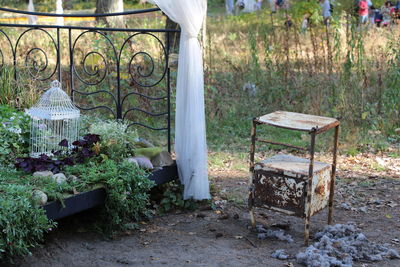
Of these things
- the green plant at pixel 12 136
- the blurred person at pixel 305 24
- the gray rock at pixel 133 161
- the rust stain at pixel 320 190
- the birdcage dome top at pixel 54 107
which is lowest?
the rust stain at pixel 320 190

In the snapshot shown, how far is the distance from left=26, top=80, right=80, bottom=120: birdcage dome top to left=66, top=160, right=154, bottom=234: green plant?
0.69 metres

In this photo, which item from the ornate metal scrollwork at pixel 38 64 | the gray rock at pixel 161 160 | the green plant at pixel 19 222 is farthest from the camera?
the ornate metal scrollwork at pixel 38 64

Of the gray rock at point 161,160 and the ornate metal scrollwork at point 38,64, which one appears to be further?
the ornate metal scrollwork at point 38,64

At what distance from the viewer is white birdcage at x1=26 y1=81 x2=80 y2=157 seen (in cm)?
545

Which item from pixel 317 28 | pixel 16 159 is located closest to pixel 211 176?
pixel 16 159

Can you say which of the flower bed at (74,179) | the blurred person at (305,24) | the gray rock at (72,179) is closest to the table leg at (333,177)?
the flower bed at (74,179)

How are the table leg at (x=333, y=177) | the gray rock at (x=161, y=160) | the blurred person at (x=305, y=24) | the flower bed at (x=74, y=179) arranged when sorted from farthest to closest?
the blurred person at (x=305, y=24), the gray rock at (x=161, y=160), the table leg at (x=333, y=177), the flower bed at (x=74, y=179)

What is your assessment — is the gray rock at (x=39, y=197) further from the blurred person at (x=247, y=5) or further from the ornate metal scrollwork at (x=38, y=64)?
the blurred person at (x=247, y=5)

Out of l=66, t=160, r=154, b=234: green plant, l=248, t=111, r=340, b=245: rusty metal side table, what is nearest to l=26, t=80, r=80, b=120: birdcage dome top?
l=66, t=160, r=154, b=234: green plant

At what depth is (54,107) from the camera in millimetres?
5539

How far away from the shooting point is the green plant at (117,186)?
15.5 feet

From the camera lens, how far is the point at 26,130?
18.4 ft

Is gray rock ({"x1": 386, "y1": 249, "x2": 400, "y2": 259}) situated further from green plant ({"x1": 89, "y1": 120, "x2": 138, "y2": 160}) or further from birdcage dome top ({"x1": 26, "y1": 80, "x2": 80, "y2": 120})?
birdcage dome top ({"x1": 26, "y1": 80, "x2": 80, "y2": 120})

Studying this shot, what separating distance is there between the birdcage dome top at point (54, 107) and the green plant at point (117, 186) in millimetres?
694
